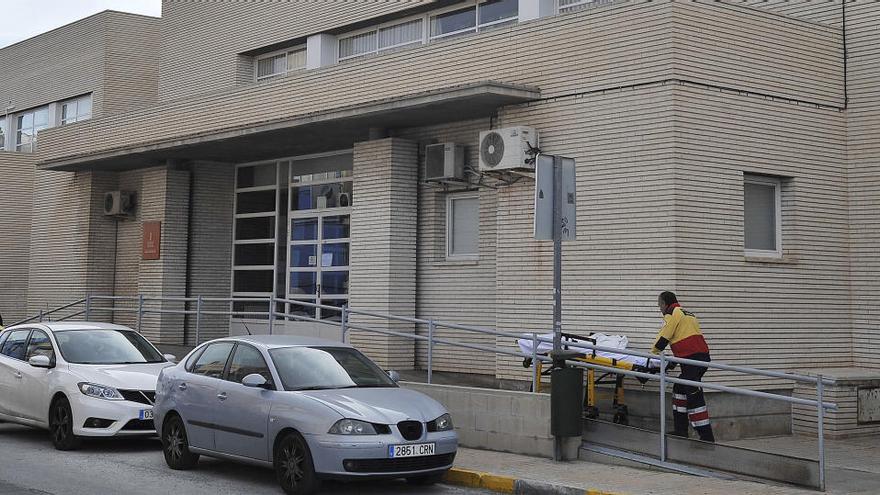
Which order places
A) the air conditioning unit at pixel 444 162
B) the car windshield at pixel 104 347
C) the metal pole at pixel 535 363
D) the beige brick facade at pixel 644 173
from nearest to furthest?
the metal pole at pixel 535 363, the beige brick facade at pixel 644 173, the car windshield at pixel 104 347, the air conditioning unit at pixel 444 162

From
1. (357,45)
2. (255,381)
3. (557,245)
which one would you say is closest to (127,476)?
(255,381)

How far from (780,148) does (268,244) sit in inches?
407

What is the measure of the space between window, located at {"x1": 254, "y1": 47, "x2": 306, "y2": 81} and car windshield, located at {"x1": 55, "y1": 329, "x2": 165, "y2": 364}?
9555mm

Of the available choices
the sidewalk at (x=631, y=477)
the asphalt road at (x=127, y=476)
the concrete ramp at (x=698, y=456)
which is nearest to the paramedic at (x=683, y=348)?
the concrete ramp at (x=698, y=456)

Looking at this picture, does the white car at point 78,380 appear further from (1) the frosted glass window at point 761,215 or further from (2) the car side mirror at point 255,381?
(1) the frosted glass window at point 761,215

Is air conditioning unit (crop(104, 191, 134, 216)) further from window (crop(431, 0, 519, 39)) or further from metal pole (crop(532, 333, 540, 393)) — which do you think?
metal pole (crop(532, 333, 540, 393))

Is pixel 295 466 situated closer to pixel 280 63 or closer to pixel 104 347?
pixel 104 347

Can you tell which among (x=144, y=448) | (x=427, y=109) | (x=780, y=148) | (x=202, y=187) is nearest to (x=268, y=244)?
(x=202, y=187)

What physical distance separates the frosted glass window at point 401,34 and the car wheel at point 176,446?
415 inches

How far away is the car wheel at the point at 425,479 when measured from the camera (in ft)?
32.9

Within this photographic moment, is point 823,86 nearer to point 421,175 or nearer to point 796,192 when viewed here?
point 796,192

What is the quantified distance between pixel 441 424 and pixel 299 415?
54.1 inches

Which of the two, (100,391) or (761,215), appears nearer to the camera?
(100,391)

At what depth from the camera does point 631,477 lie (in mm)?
10180
